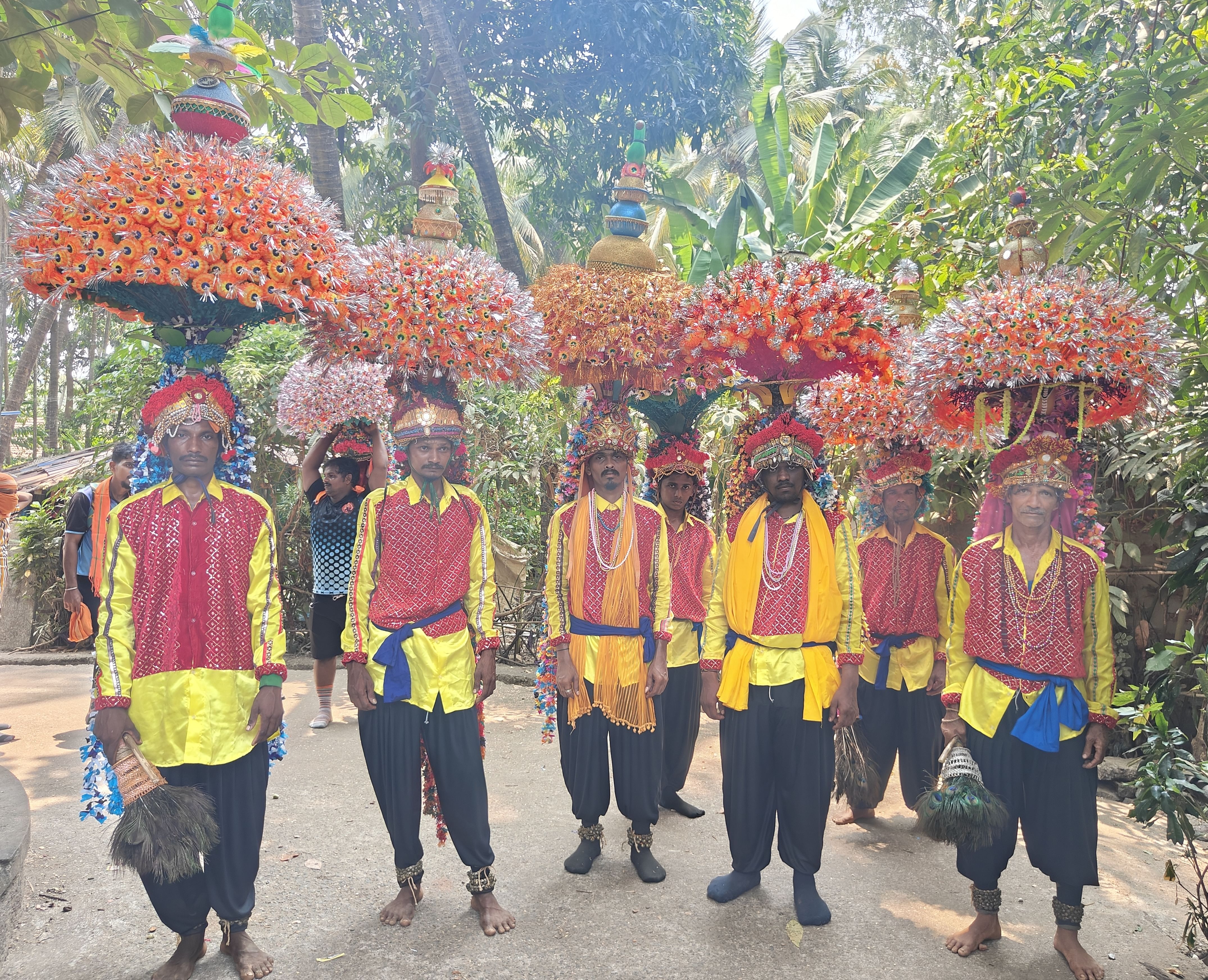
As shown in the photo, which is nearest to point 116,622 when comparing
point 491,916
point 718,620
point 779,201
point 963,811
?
point 491,916

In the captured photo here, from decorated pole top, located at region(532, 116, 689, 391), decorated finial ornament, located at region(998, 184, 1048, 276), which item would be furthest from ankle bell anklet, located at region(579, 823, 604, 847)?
decorated finial ornament, located at region(998, 184, 1048, 276)

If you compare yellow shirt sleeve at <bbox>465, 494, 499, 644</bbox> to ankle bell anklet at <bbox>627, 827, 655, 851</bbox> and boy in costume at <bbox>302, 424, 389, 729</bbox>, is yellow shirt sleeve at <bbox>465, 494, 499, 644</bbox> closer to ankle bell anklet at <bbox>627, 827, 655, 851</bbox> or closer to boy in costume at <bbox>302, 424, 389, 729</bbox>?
ankle bell anklet at <bbox>627, 827, 655, 851</bbox>

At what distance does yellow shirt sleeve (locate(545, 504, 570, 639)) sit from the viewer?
4.68 metres

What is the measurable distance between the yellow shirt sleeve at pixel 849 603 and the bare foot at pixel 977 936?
1.27 metres

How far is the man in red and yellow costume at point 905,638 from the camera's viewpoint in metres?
5.45

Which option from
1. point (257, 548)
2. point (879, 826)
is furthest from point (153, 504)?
point (879, 826)

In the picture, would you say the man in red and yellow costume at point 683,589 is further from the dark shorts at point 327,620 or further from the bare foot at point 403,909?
the dark shorts at point 327,620

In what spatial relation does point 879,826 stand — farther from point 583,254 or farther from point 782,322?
point 583,254

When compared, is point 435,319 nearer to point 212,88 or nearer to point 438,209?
point 438,209

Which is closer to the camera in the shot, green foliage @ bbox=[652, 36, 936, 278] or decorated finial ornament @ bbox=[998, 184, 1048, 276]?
decorated finial ornament @ bbox=[998, 184, 1048, 276]

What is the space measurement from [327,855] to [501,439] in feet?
19.5

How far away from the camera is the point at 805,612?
166 inches

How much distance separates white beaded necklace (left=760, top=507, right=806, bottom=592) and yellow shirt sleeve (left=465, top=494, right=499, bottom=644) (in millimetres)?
1346

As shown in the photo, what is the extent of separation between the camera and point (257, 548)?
366cm
